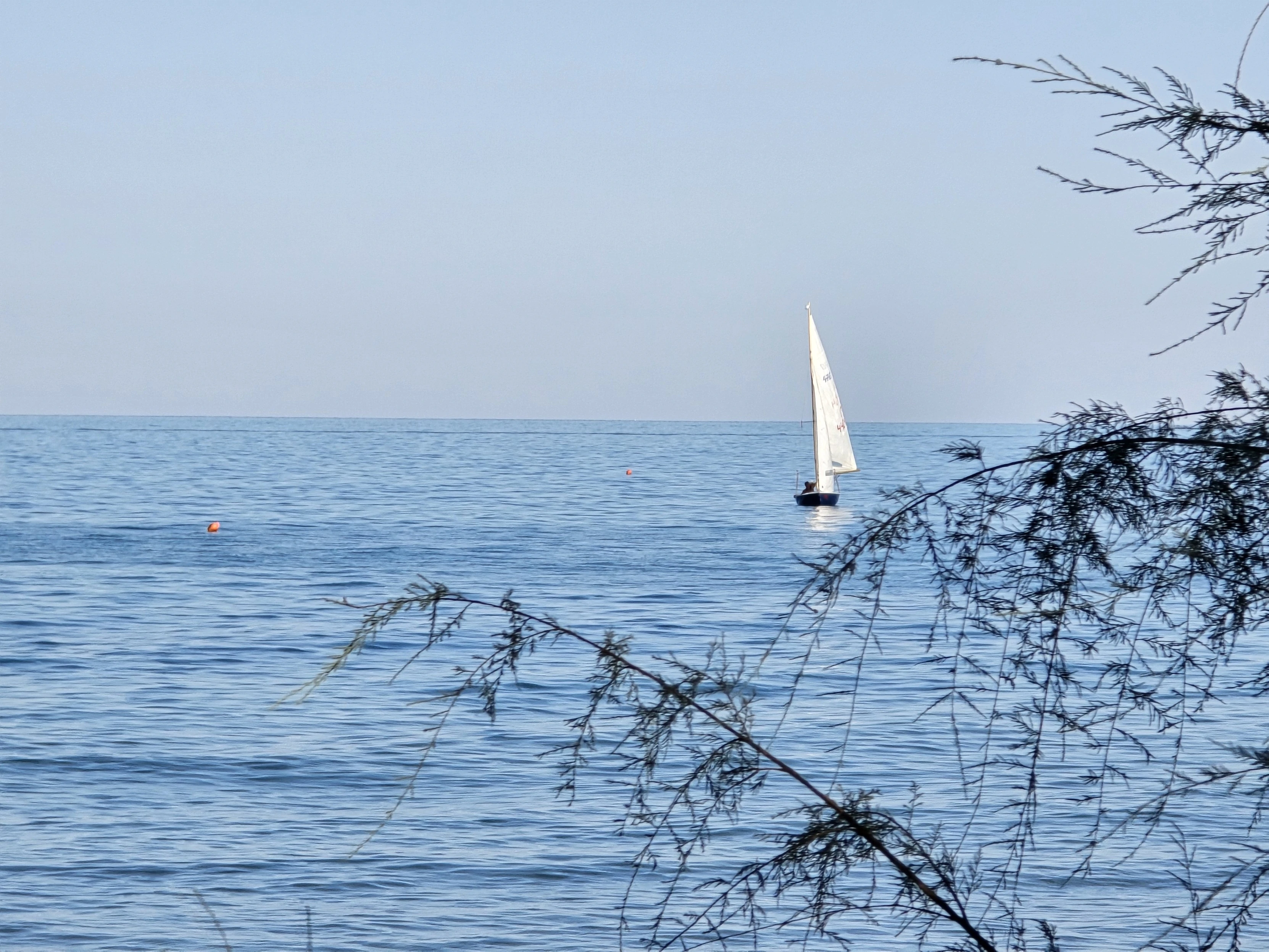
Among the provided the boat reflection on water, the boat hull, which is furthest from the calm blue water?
the boat hull

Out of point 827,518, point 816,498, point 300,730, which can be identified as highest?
point 816,498

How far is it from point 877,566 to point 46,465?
8742cm

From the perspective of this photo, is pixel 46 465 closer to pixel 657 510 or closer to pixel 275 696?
pixel 657 510

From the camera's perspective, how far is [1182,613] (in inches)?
714

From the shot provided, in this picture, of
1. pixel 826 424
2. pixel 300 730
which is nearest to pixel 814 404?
pixel 826 424

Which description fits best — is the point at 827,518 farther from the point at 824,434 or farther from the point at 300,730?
the point at 300,730

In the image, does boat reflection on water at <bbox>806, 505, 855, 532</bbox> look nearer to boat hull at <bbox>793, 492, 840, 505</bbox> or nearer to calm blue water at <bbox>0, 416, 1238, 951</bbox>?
boat hull at <bbox>793, 492, 840, 505</bbox>

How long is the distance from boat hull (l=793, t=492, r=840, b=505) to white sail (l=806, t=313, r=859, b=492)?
0.75ft

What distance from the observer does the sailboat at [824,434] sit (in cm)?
4747

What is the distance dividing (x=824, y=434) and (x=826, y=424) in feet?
1.28

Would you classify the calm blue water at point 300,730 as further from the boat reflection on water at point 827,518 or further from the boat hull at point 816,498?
the boat hull at point 816,498

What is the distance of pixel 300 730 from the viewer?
50.9 ft

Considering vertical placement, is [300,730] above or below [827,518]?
below

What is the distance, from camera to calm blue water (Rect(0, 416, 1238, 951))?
10258 millimetres
